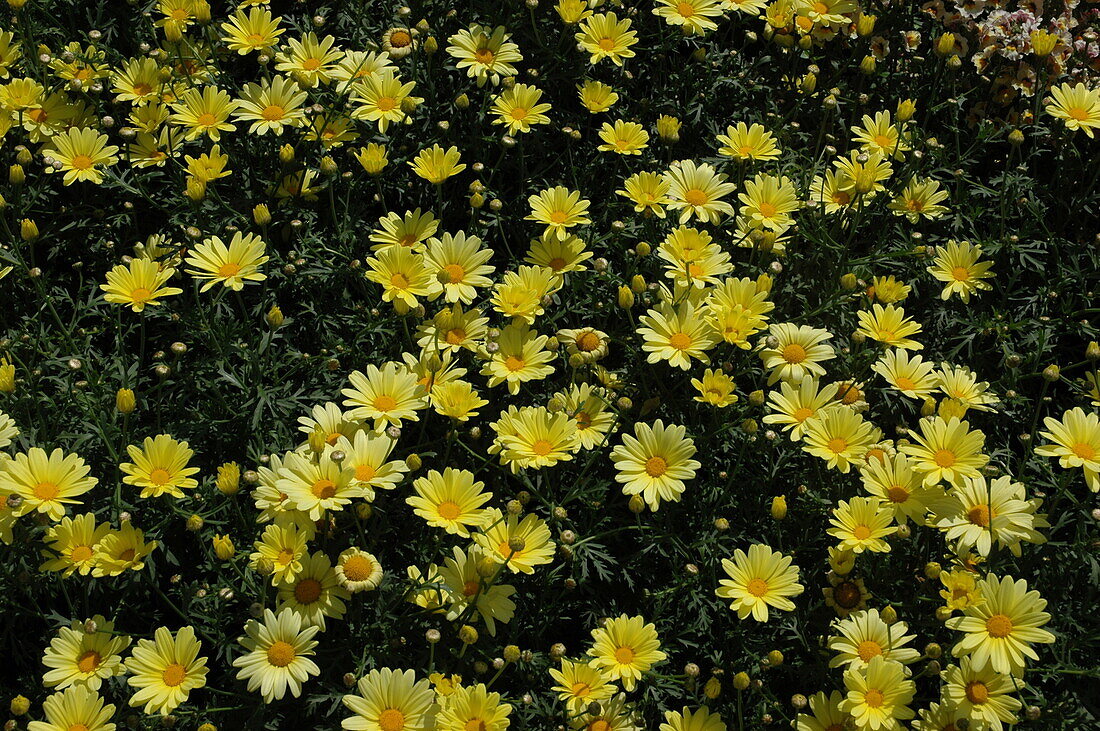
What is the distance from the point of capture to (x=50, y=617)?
3.16m

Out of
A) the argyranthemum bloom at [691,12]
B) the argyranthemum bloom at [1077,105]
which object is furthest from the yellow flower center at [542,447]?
the argyranthemum bloom at [1077,105]

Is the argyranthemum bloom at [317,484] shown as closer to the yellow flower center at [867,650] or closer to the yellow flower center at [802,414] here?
the yellow flower center at [802,414]

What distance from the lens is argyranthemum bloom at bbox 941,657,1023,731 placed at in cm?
289

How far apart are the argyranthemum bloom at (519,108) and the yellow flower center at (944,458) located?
193 centimetres

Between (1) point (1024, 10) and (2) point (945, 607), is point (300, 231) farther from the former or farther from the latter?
(1) point (1024, 10)

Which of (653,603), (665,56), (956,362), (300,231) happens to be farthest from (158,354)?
(956,362)

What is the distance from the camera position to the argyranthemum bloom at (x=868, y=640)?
9.75ft

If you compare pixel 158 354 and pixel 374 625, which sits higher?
pixel 158 354

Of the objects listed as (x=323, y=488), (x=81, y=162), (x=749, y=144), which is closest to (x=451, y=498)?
(x=323, y=488)

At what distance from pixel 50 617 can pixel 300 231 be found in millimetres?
1690

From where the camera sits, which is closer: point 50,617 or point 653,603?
point 50,617

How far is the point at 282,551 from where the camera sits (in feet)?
9.71

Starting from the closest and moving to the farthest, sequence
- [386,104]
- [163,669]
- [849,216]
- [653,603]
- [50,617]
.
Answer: [163,669], [50,617], [653,603], [386,104], [849,216]

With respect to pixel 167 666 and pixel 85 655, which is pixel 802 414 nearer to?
pixel 167 666
